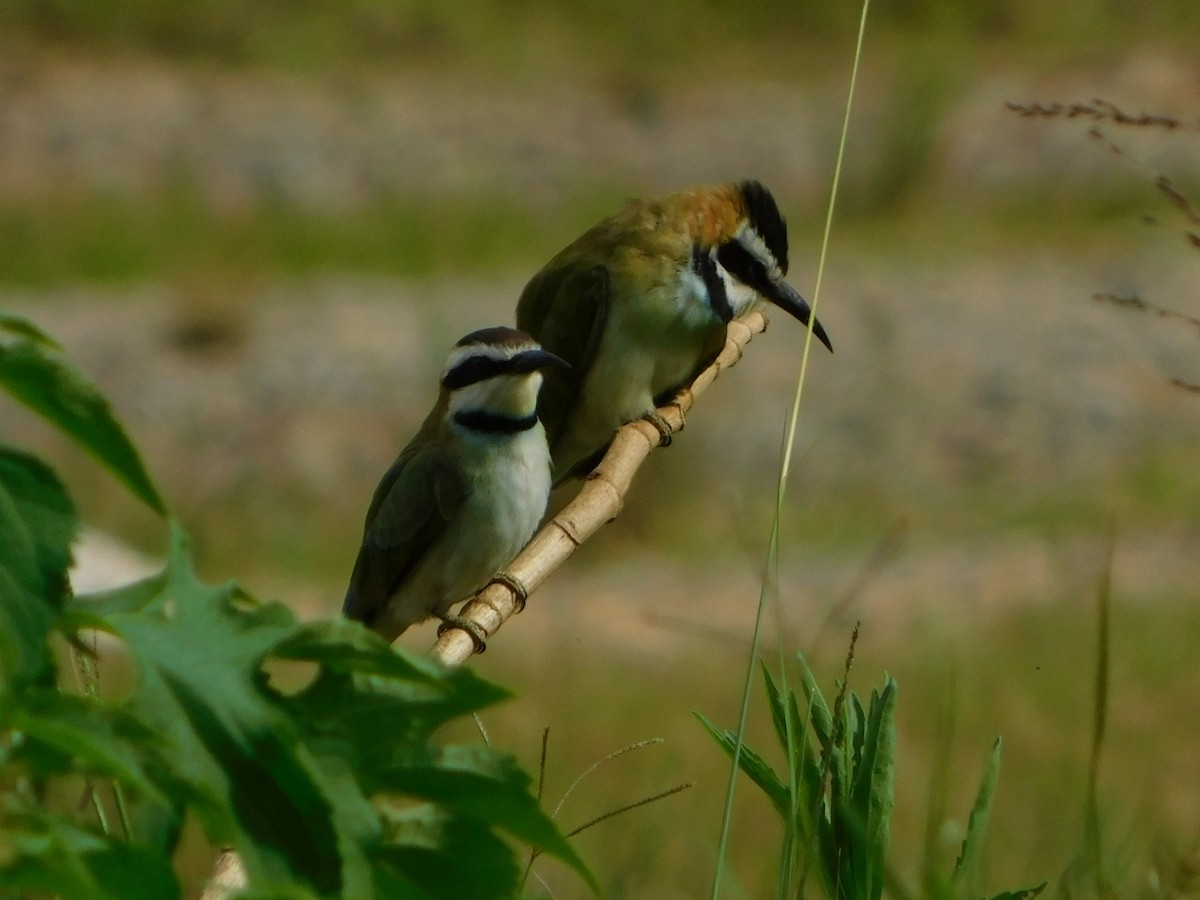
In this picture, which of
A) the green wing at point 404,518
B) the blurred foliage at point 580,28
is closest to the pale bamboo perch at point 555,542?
the green wing at point 404,518

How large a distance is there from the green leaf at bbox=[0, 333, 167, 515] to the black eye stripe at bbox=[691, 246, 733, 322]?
2783 millimetres

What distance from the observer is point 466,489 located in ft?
11.0

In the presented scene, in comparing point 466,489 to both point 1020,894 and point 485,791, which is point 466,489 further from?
point 485,791

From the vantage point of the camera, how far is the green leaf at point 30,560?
2.85 ft

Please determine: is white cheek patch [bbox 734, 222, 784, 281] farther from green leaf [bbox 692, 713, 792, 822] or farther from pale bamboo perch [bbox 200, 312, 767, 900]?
green leaf [bbox 692, 713, 792, 822]

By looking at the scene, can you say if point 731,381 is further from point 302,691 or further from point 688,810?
point 302,691

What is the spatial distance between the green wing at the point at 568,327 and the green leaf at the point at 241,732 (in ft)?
8.94

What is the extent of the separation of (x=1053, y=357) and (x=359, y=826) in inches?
385

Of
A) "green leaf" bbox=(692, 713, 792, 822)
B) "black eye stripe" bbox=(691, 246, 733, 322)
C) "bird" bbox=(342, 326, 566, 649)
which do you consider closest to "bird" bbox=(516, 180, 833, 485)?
"black eye stripe" bbox=(691, 246, 733, 322)

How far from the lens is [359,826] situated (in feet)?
3.10

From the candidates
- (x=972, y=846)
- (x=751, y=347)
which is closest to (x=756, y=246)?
(x=972, y=846)

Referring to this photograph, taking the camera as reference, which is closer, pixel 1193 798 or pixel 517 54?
pixel 1193 798

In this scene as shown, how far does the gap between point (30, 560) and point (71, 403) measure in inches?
3.1

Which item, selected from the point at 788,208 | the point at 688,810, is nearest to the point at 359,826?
the point at 688,810
